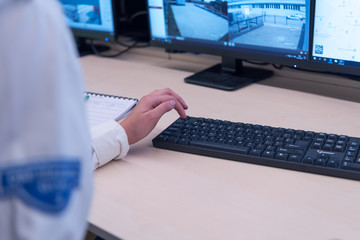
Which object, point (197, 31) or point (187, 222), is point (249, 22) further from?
point (187, 222)

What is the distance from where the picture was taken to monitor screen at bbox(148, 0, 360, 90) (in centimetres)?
115

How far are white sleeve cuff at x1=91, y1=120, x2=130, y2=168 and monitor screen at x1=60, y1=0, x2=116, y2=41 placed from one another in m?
0.77

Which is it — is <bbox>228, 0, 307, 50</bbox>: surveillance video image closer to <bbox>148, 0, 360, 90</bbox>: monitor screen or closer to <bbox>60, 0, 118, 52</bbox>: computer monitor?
<bbox>148, 0, 360, 90</bbox>: monitor screen

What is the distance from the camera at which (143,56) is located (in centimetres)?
178

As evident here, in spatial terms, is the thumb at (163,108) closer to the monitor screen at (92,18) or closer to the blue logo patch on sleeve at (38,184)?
the blue logo patch on sleeve at (38,184)

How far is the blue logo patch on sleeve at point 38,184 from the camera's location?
0.46 m

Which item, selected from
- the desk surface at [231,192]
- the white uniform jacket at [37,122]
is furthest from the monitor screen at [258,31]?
the white uniform jacket at [37,122]

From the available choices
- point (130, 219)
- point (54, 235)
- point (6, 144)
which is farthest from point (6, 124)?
point (130, 219)

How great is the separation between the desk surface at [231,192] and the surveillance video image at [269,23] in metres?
0.17

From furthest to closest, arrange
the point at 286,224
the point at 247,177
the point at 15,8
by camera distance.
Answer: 1. the point at 247,177
2. the point at 286,224
3. the point at 15,8

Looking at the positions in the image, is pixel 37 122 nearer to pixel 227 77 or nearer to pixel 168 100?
pixel 168 100

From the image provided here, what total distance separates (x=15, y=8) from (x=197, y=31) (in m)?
1.04

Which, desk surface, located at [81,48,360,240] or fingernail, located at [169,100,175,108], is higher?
fingernail, located at [169,100,175,108]

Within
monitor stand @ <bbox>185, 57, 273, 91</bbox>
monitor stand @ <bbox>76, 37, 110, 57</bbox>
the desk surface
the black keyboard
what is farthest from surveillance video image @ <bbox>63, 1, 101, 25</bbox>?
the black keyboard
